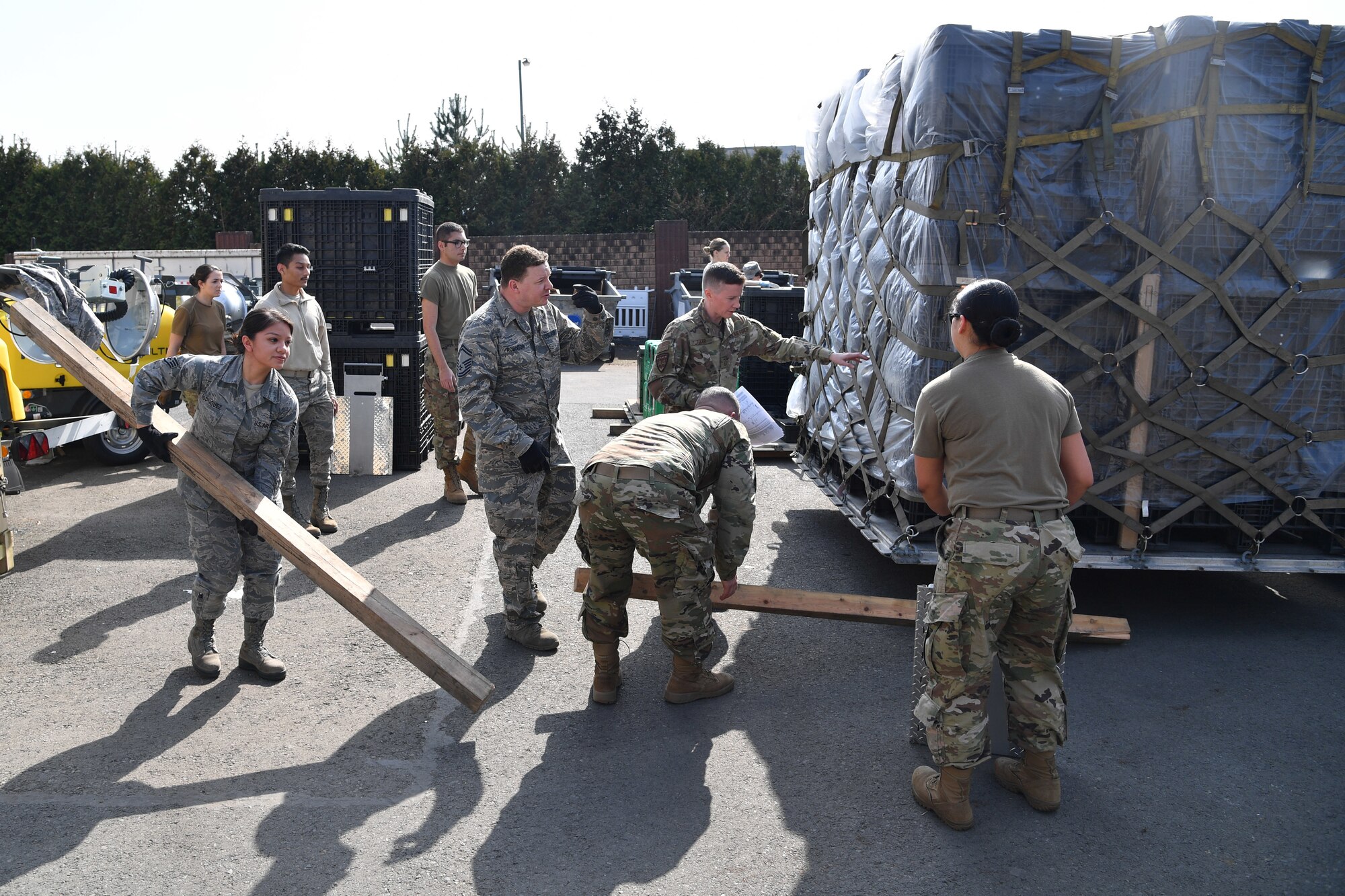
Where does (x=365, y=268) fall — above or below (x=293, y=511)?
above

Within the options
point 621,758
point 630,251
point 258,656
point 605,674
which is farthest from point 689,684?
point 630,251

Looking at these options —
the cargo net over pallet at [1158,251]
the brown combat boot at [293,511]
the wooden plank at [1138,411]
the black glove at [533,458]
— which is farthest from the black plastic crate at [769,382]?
the black glove at [533,458]

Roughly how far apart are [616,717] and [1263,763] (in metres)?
2.52

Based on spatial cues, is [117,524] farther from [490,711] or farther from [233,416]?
[490,711]

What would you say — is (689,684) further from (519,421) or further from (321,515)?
(321,515)

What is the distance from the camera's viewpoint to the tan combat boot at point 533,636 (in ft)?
16.0

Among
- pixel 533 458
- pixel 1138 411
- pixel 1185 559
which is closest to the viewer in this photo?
pixel 533 458

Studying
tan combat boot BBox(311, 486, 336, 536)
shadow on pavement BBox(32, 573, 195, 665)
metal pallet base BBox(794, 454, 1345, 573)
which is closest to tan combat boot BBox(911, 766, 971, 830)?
metal pallet base BBox(794, 454, 1345, 573)

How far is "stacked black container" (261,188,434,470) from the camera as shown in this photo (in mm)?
8562

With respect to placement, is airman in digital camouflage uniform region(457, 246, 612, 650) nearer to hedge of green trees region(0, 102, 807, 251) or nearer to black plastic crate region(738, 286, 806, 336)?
black plastic crate region(738, 286, 806, 336)

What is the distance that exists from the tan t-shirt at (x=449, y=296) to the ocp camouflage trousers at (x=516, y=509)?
2.90m

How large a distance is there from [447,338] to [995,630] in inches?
218

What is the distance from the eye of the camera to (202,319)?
784 cm

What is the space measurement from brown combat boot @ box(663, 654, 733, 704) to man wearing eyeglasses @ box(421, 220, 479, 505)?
352 centimetres
